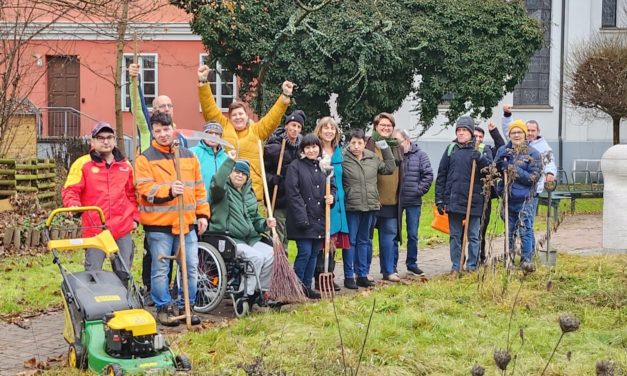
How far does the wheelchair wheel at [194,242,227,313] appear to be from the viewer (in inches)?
314

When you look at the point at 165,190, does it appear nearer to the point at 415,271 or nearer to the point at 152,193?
the point at 152,193

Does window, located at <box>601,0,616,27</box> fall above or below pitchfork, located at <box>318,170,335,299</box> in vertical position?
above

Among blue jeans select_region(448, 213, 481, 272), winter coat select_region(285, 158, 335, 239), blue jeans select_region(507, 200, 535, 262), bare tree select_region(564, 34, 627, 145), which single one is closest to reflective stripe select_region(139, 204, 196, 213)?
winter coat select_region(285, 158, 335, 239)

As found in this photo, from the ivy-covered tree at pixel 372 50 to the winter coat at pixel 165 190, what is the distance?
41.8 feet

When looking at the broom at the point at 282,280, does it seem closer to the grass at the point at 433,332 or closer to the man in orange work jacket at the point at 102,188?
the grass at the point at 433,332

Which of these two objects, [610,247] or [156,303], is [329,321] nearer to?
[156,303]

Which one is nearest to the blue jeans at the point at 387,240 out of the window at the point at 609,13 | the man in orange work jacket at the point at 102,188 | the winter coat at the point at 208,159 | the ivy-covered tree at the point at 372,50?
the winter coat at the point at 208,159

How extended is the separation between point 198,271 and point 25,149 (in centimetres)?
1459

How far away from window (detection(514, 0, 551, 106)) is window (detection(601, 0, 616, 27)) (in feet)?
6.75

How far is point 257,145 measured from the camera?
9070 millimetres

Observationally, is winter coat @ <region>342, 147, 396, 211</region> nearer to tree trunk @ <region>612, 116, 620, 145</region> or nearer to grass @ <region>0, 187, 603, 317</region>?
grass @ <region>0, 187, 603, 317</region>

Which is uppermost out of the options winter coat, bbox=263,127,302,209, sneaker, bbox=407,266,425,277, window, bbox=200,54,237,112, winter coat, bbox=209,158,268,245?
window, bbox=200,54,237,112

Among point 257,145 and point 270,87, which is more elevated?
point 270,87

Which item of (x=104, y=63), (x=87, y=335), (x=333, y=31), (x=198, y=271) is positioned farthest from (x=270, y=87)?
(x=87, y=335)
